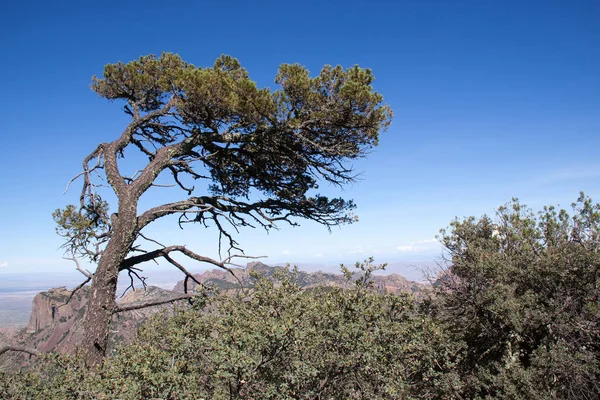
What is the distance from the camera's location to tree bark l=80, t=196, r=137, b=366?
5555 millimetres

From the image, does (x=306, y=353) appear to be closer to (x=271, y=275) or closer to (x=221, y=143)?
(x=271, y=275)

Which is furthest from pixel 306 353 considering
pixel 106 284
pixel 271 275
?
pixel 106 284

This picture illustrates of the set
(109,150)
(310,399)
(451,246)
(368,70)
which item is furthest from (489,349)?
(109,150)

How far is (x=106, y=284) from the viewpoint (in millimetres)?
5848

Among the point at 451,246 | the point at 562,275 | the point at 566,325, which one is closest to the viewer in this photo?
the point at 566,325

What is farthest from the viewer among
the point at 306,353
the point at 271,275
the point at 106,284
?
the point at 106,284

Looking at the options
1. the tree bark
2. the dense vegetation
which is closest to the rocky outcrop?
the dense vegetation

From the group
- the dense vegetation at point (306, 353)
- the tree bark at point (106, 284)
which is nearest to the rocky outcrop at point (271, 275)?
the dense vegetation at point (306, 353)

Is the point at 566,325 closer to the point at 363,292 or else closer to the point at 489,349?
the point at 489,349

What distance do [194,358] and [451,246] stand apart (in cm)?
1186

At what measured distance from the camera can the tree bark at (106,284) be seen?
5.55 meters

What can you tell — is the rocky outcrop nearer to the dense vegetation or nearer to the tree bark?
the dense vegetation

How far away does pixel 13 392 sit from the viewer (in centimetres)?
346

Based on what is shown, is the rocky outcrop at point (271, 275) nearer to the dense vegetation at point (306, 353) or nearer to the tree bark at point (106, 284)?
the dense vegetation at point (306, 353)
